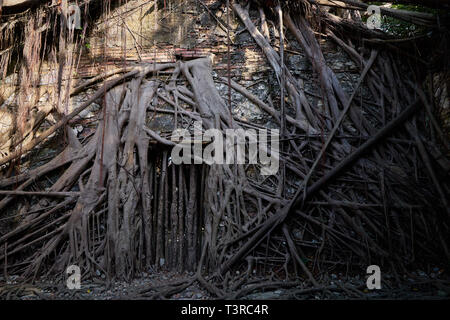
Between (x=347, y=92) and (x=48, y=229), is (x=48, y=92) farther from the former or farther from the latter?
(x=347, y=92)

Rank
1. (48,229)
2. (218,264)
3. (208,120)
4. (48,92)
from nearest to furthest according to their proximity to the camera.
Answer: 1. (218,264)
2. (48,229)
3. (208,120)
4. (48,92)

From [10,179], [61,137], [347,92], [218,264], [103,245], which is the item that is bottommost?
[218,264]

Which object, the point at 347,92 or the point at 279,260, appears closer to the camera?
the point at 279,260

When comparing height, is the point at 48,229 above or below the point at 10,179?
below

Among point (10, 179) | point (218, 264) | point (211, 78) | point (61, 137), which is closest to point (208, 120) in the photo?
point (211, 78)

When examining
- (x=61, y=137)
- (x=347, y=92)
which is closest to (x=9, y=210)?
(x=61, y=137)

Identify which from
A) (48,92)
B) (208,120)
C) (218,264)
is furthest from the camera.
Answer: (48,92)

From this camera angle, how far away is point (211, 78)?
3654 mm

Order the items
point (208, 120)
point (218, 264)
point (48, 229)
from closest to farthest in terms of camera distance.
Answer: point (218, 264)
point (48, 229)
point (208, 120)

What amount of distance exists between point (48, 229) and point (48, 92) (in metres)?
1.71

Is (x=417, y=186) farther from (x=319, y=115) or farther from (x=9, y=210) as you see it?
(x=9, y=210)

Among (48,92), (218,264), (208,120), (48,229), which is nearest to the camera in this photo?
(218,264)

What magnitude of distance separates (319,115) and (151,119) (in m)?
1.96

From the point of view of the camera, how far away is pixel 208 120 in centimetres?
344
